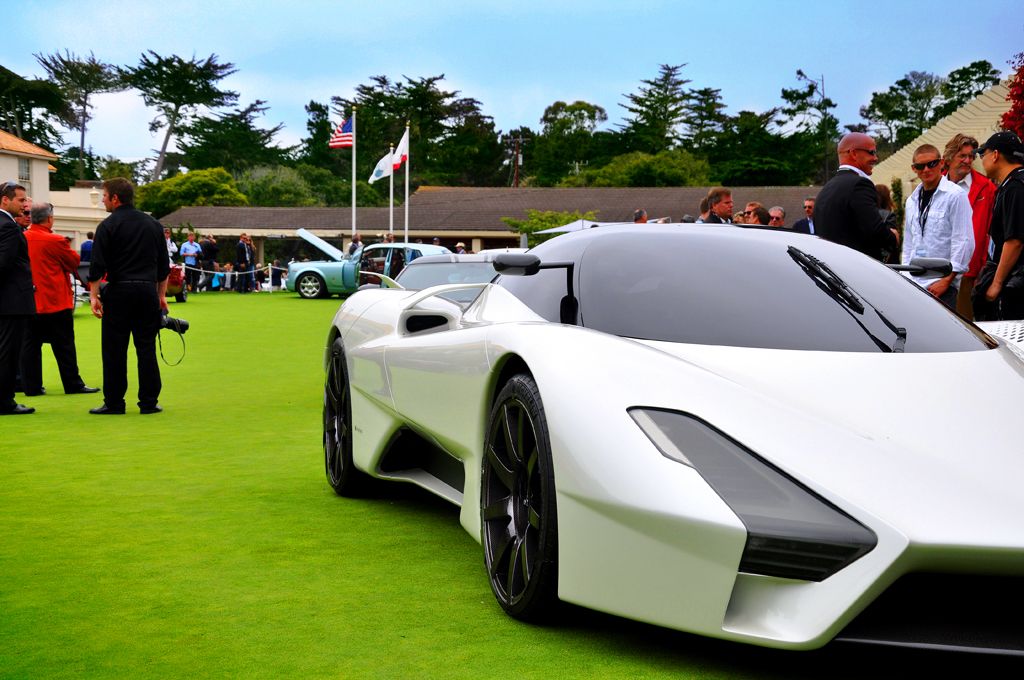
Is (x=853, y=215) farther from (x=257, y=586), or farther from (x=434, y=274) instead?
(x=434, y=274)

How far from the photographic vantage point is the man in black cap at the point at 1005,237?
6.48 meters

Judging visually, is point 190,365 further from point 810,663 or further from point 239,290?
point 239,290

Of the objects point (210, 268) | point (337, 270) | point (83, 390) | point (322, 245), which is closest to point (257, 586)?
point (83, 390)

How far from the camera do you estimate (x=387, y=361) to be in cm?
496

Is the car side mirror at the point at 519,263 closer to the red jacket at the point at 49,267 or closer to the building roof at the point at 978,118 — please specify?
the red jacket at the point at 49,267

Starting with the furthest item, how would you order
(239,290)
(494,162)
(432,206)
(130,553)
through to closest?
(494,162), (432,206), (239,290), (130,553)

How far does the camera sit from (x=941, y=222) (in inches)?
298

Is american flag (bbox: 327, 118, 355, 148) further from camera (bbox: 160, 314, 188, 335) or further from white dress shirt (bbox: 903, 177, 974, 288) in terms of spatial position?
white dress shirt (bbox: 903, 177, 974, 288)

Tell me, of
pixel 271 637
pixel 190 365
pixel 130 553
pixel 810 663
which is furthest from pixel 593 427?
pixel 190 365

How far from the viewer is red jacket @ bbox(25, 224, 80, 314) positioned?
10.4 metres

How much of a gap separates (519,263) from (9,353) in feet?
22.5

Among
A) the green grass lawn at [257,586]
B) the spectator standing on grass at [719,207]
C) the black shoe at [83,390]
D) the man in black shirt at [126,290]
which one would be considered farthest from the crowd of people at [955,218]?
the black shoe at [83,390]

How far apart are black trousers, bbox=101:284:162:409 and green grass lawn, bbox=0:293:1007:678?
1429 millimetres

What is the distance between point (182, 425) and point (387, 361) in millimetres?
4165
